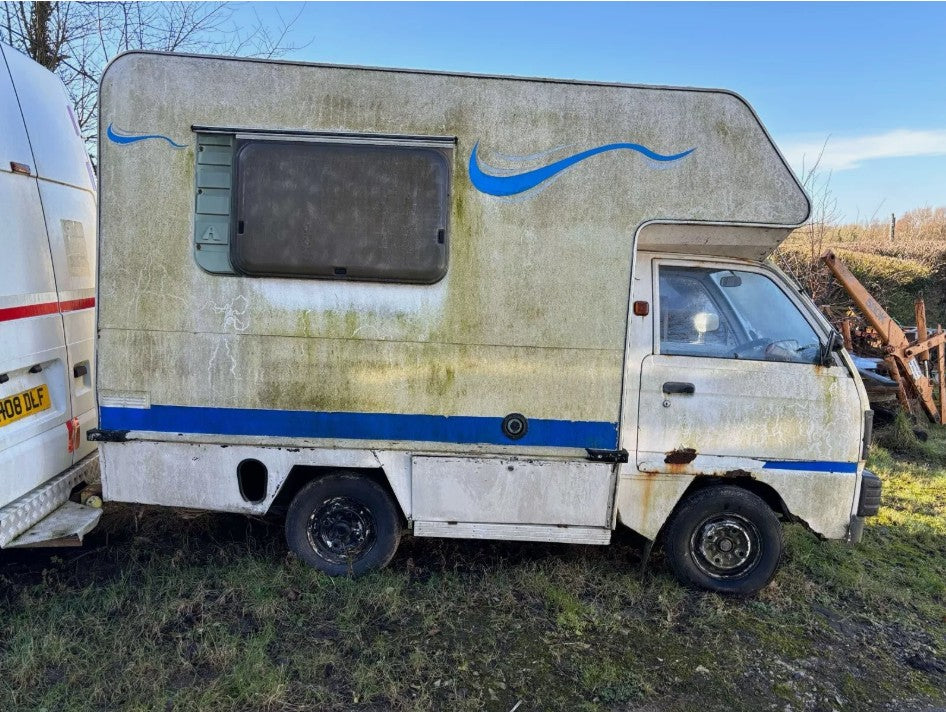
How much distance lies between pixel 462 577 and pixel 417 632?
621 mm

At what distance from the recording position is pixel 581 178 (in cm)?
371

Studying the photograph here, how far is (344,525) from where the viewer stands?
3994 millimetres

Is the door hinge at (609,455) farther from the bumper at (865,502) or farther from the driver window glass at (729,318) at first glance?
the bumper at (865,502)

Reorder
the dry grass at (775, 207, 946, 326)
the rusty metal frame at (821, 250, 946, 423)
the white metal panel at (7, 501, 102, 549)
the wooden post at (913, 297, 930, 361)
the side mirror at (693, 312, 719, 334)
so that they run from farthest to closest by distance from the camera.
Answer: the dry grass at (775, 207, 946, 326), the wooden post at (913, 297, 930, 361), the rusty metal frame at (821, 250, 946, 423), the side mirror at (693, 312, 719, 334), the white metal panel at (7, 501, 102, 549)

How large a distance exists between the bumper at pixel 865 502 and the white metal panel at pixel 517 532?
1.51m

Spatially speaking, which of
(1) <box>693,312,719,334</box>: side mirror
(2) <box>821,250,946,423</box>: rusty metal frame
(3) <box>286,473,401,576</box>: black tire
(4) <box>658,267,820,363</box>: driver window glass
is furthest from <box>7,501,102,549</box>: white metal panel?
(2) <box>821,250,946,423</box>: rusty metal frame

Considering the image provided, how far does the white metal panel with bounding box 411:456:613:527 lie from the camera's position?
3783 mm

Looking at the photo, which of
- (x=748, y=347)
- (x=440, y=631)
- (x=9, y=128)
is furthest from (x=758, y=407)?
(x=9, y=128)

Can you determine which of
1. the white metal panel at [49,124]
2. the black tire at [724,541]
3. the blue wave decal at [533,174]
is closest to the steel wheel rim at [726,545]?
the black tire at [724,541]

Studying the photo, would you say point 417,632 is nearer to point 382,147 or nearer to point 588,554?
point 588,554

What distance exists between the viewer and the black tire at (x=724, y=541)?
3.95m

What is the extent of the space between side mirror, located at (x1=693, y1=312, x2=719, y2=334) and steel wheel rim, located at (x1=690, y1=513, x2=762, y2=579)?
1172 millimetres

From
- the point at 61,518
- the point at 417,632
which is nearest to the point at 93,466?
the point at 61,518

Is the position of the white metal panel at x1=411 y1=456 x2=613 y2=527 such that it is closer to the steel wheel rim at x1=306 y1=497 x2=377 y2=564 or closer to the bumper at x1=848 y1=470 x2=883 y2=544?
the steel wheel rim at x1=306 y1=497 x2=377 y2=564
